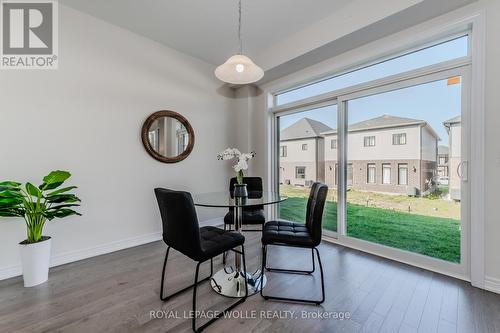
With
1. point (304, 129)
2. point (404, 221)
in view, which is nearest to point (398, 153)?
point (404, 221)

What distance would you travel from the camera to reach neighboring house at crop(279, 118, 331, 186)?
3.19m

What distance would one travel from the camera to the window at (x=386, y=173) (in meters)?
2.54

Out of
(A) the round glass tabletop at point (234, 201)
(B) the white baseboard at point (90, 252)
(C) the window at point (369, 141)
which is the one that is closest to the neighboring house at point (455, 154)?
(C) the window at point (369, 141)

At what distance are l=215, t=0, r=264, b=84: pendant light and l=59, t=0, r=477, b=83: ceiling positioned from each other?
876 mm

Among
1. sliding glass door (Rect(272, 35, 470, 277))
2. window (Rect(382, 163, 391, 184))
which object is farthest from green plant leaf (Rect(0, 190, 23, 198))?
window (Rect(382, 163, 391, 184))

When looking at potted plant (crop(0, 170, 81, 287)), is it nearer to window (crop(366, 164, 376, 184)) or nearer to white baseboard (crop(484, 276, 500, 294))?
window (crop(366, 164, 376, 184))

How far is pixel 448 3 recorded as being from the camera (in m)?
1.91

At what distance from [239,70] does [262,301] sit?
2.02m

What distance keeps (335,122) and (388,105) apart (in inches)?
25.3

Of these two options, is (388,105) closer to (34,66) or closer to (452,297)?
(452,297)

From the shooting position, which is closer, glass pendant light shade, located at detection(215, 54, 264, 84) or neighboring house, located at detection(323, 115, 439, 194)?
glass pendant light shade, located at detection(215, 54, 264, 84)

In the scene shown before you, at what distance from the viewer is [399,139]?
2447 millimetres

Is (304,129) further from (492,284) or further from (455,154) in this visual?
(492,284)

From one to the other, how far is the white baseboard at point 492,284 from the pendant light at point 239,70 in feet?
8.83
